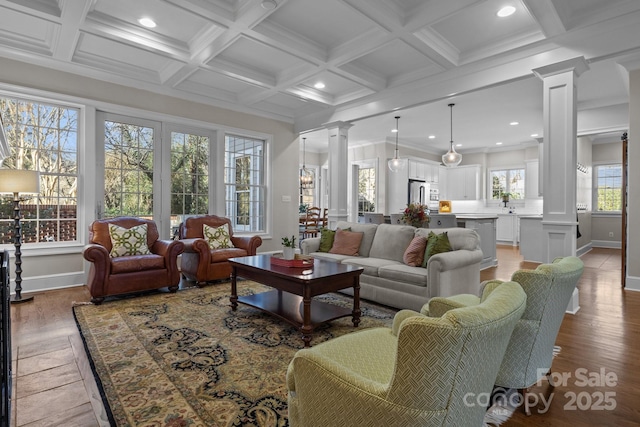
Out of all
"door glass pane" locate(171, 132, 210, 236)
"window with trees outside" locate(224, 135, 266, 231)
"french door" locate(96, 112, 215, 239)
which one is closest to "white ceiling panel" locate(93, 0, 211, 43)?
"french door" locate(96, 112, 215, 239)

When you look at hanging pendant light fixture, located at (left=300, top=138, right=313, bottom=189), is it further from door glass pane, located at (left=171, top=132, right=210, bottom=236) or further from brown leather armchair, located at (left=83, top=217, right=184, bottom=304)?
brown leather armchair, located at (left=83, top=217, right=184, bottom=304)

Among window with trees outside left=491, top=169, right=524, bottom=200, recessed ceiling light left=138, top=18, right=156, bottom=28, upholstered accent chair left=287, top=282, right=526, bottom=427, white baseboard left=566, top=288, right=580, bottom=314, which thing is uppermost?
recessed ceiling light left=138, top=18, right=156, bottom=28

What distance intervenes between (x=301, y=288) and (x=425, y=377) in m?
1.94

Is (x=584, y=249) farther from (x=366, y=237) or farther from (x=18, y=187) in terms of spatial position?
(x=18, y=187)

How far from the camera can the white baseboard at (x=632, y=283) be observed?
4.35 metres

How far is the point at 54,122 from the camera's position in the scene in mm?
4434

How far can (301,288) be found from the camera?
2.80 m

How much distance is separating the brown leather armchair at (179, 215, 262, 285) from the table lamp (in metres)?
1.71

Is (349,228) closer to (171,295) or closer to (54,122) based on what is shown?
(171,295)

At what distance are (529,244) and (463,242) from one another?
3.90 metres

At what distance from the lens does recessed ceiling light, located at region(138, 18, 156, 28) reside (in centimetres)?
354

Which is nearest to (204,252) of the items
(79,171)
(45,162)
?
(79,171)

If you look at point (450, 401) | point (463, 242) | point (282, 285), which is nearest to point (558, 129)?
point (463, 242)

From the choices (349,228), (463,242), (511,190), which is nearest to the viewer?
(463,242)
